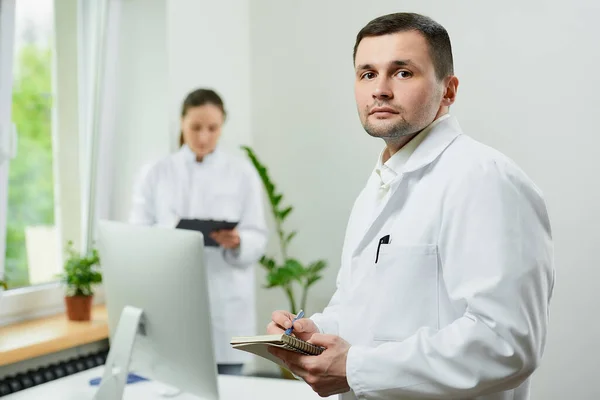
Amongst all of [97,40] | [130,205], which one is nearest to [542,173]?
[130,205]

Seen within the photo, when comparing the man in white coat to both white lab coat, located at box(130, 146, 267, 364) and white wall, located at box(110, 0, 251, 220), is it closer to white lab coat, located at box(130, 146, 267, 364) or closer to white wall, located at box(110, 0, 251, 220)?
white lab coat, located at box(130, 146, 267, 364)

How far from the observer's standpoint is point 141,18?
3.71 m

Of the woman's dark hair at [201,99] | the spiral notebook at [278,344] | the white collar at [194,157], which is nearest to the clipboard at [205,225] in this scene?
the white collar at [194,157]

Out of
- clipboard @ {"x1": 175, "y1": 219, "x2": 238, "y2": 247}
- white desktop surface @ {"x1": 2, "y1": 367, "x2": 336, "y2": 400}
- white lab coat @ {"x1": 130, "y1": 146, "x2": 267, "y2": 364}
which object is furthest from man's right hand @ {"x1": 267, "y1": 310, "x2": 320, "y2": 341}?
white lab coat @ {"x1": 130, "y1": 146, "x2": 267, "y2": 364}

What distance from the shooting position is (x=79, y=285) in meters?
3.24

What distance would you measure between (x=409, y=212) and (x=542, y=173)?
2301 mm

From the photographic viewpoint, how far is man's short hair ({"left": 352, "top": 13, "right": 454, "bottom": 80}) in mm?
1365

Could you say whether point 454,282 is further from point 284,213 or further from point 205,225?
point 284,213

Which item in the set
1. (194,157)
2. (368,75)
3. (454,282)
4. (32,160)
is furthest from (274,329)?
(32,160)

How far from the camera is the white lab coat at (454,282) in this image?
46.1 inches

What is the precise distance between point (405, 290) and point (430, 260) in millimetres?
73

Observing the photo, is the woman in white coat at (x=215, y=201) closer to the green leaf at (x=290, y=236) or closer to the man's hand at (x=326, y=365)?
the green leaf at (x=290, y=236)

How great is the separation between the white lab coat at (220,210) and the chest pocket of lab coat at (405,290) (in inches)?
71.8

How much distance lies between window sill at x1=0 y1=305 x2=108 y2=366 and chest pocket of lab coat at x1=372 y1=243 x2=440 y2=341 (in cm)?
190
